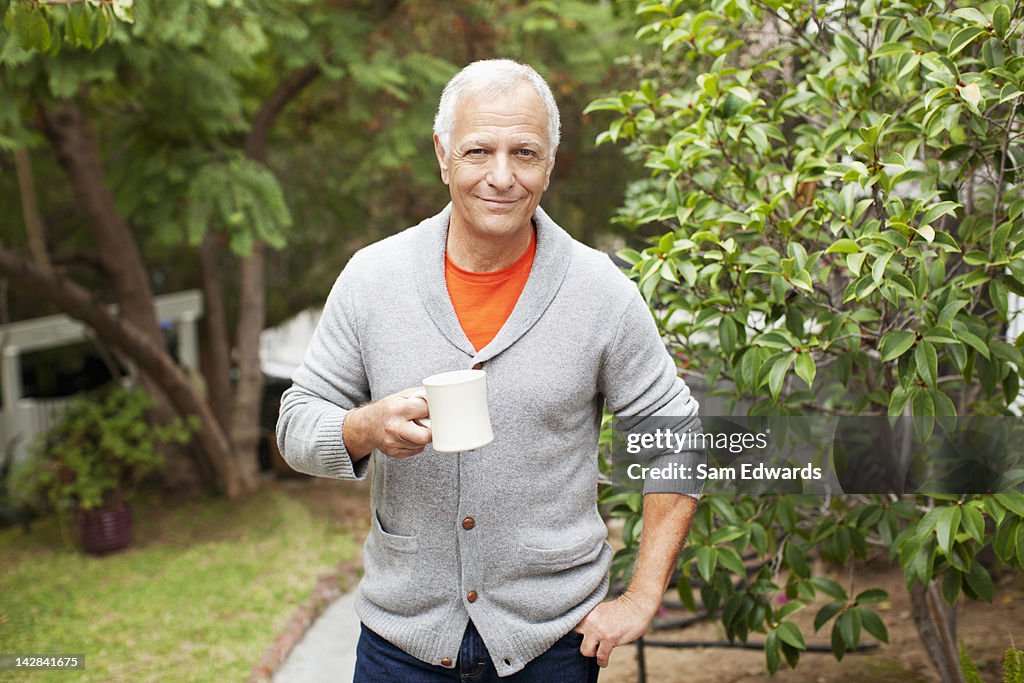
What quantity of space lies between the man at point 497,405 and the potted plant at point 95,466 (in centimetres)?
511

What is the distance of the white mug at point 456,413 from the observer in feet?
5.03

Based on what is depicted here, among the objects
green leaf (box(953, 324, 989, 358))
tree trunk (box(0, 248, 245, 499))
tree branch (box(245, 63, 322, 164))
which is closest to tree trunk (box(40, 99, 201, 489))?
tree trunk (box(0, 248, 245, 499))

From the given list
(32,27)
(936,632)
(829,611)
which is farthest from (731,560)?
(32,27)

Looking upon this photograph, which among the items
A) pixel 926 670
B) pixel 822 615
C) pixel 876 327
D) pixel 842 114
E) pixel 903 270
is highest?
pixel 842 114

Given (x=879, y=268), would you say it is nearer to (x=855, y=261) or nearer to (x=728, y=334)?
A: (x=855, y=261)

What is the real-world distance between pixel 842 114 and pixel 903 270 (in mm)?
714

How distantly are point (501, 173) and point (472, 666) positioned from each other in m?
0.94

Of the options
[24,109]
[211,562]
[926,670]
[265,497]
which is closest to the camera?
[926,670]

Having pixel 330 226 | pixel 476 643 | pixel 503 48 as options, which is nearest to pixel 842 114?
pixel 476 643

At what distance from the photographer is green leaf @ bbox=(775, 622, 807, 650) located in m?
2.71

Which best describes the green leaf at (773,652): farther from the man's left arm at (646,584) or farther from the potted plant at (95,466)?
the potted plant at (95,466)

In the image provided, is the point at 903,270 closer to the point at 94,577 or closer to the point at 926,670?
the point at 926,670

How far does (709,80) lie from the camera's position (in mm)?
2633

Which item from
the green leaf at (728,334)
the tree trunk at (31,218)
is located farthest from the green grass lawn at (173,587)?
the green leaf at (728,334)
